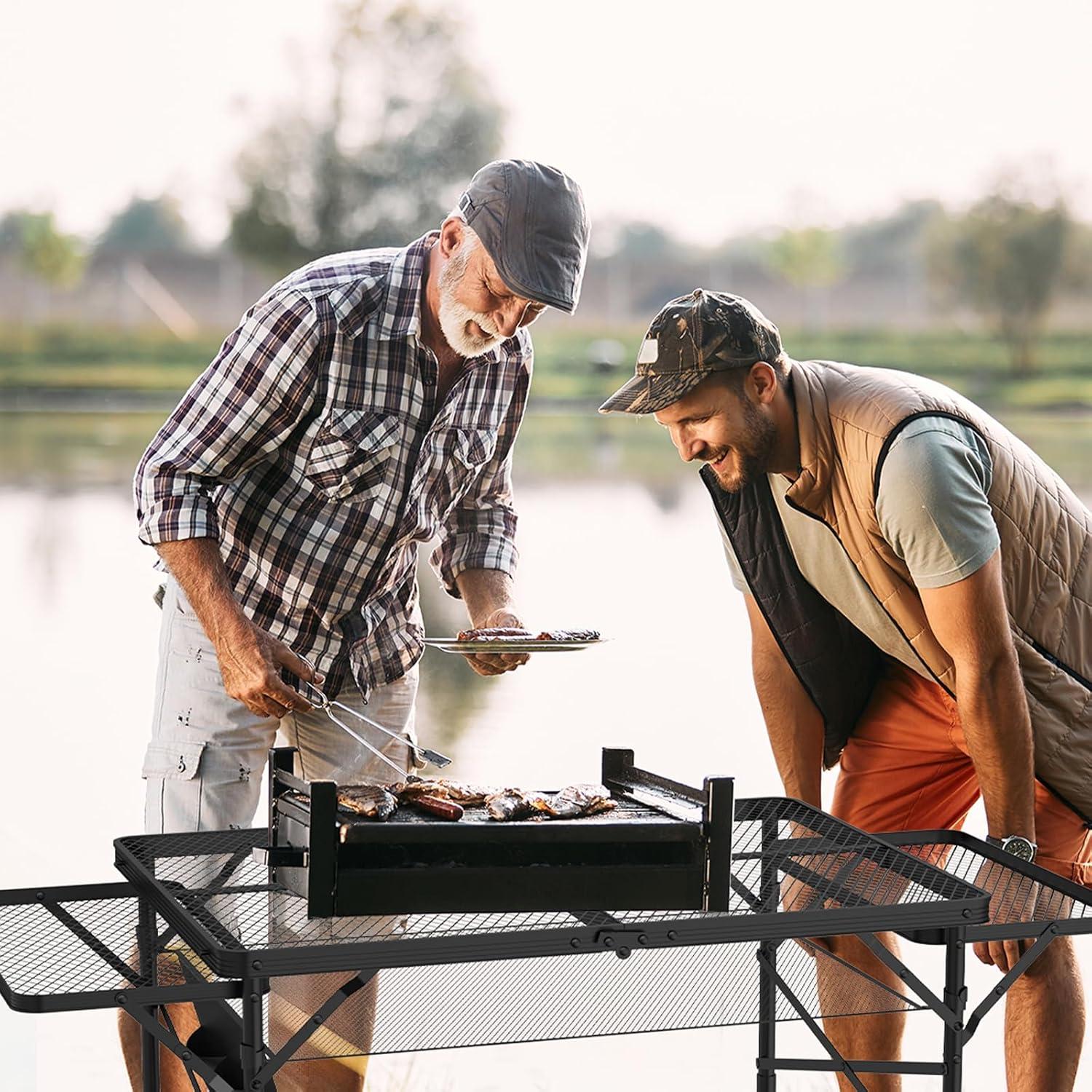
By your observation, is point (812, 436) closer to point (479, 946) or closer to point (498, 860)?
point (498, 860)

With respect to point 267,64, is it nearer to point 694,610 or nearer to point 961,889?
point 694,610

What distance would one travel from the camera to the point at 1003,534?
79.8 inches

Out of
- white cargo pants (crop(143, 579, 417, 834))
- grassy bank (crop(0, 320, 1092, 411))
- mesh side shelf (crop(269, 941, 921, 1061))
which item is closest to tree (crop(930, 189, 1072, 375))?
grassy bank (crop(0, 320, 1092, 411))

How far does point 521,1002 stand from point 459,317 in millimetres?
965

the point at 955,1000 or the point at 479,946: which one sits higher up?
the point at 479,946

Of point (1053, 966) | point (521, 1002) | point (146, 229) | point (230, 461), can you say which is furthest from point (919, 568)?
point (146, 229)

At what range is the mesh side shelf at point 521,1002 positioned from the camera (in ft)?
5.50

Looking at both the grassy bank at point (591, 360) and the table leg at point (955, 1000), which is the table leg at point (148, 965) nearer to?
the table leg at point (955, 1000)

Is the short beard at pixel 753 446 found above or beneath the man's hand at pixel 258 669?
above

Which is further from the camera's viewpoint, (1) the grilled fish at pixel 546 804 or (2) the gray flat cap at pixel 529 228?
(2) the gray flat cap at pixel 529 228

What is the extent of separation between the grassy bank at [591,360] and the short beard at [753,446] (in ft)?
32.1

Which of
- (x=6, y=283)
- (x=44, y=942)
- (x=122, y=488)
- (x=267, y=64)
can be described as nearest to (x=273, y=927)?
(x=44, y=942)

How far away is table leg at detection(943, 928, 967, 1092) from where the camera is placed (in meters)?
1.71

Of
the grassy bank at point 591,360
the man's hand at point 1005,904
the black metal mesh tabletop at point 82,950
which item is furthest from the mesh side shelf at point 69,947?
the grassy bank at point 591,360
